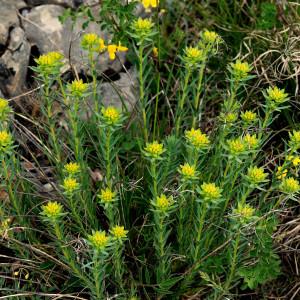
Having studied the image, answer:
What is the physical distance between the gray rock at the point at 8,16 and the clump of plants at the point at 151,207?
931 millimetres

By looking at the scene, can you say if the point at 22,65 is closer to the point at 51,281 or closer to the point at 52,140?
the point at 52,140

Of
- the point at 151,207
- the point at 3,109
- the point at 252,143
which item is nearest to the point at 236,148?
the point at 252,143

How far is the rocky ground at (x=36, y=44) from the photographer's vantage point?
3479mm

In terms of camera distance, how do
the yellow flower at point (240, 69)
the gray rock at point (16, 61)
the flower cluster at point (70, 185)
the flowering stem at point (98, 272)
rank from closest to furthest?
1. the flowering stem at point (98, 272)
2. the flower cluster at point (70, 185)
3. the yellow flower at point (240, 69)
4. the gray rock at point (16, 61)

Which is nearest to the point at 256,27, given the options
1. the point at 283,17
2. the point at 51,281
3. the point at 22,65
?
the point at 283,17

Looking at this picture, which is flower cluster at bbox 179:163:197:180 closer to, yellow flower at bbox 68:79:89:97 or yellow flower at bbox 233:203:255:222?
yellow flower at bbox 233:203:255:222

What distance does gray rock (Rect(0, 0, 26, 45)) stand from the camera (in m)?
3.52

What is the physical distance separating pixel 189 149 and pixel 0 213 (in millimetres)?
787

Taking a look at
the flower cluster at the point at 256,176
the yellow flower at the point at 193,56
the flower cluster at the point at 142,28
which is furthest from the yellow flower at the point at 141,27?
the flower cluster at the point at 256,176

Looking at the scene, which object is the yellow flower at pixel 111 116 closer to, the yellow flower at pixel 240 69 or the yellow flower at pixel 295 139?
the yellow flower at pixel 240 69

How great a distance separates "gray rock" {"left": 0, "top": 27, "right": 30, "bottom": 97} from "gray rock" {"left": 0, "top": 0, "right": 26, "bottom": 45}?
39mm

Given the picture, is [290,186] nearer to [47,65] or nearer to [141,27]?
[141,27]

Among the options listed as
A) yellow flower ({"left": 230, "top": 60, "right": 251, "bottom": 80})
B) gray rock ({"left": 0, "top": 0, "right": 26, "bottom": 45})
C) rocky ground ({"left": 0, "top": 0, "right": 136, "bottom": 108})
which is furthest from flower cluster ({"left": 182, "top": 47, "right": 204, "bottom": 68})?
gray rock ({"left": 0, "top": 0, "right": 26, "bottom": 45})

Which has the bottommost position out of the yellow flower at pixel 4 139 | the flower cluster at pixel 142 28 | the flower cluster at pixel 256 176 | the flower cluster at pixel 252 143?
the flower cluster at pixel 256 176
